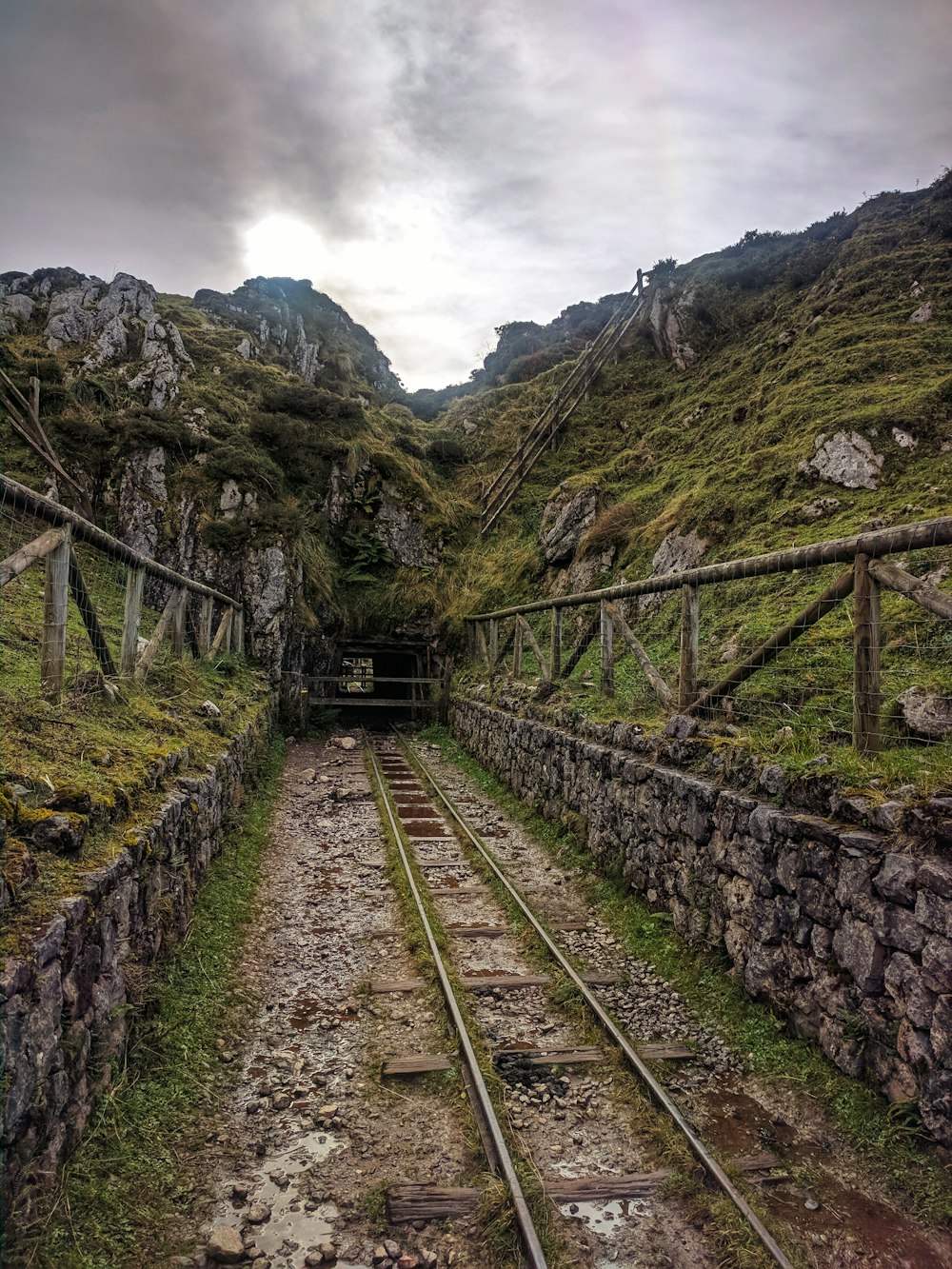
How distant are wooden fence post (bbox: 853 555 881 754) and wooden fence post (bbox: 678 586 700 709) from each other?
2100mm

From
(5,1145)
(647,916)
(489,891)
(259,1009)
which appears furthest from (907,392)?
(5,1145)

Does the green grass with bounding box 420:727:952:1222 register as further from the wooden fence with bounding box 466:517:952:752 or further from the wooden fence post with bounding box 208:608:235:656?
the wooden fence post with bounding box 208:608:235:656

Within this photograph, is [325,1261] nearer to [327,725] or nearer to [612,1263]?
[612,1263]

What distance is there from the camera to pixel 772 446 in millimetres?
11883

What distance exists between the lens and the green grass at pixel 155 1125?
8.86 ft

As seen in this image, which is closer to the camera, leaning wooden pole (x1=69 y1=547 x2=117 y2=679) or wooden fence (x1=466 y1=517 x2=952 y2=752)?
wooden fence (x1=466 y1=517 x2=952 y2=752)

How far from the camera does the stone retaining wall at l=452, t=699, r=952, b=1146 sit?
330 centimetres

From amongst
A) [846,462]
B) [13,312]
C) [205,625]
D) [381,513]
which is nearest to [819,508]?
[846,462]

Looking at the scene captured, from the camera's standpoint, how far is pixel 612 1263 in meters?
2.96

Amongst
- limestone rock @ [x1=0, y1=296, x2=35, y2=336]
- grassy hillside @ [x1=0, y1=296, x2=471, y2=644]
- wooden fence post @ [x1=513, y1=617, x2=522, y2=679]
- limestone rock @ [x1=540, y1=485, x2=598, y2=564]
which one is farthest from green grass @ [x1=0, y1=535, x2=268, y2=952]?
limestone rock @ [x1=0, y1=296, x2=35, y2=336]

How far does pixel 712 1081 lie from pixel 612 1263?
4.86 ft

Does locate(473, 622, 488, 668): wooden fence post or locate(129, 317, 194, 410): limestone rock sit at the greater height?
locate(129, 317, 194, 410): limestone rock

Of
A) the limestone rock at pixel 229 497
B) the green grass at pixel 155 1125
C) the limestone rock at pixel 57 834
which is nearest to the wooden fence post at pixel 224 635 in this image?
the limestone rock at pixel 229 497

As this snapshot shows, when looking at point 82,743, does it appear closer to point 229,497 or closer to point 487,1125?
point 487,1125
